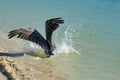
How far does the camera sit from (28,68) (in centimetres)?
916

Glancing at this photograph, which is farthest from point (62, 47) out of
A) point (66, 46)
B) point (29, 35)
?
point (29, 35)

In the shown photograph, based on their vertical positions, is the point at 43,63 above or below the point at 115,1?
below

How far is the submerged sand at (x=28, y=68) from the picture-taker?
27.5ft

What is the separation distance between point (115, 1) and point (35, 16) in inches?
330

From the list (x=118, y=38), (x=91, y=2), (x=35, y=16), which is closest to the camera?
(x=118, y=38)

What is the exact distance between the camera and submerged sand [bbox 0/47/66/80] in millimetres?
8367

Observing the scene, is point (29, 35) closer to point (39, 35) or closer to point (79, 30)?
point (39, 35)

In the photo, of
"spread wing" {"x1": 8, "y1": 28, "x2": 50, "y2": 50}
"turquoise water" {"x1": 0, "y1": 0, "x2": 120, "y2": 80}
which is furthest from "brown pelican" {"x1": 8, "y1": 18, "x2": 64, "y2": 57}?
"turquoise water" {"x1": 0, "y1": 0, "x2": 120, "y2": 80}

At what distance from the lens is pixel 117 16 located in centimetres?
1858

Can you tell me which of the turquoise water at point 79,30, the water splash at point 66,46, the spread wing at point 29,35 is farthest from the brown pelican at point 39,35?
the water splash at point 66,46

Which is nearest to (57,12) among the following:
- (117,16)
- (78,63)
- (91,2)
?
(117,16)

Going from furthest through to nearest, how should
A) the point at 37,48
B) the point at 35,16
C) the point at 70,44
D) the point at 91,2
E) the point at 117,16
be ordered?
the point at 91,2 → the point at 117,16 → the point at 35,16 → the point at 70,44 → the point at 37,48

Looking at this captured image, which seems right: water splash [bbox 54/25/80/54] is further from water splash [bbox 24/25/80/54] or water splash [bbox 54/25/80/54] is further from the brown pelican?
the brown pelican

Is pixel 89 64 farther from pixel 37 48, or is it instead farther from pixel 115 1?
pixel 115 1
